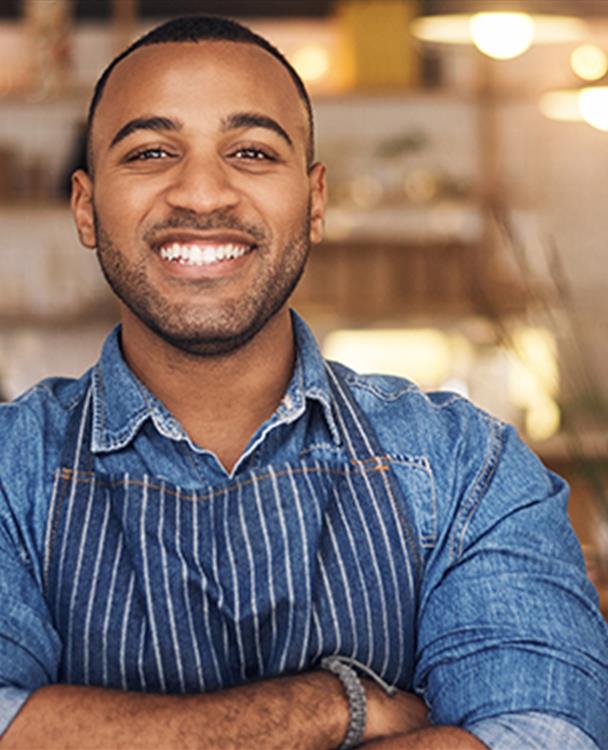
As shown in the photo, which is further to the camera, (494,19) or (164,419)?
(494,19)

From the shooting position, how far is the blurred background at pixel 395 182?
4824 millimetres

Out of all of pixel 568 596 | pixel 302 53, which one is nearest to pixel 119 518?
pixel 568 596

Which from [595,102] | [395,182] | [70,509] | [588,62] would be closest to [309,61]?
[395,182]

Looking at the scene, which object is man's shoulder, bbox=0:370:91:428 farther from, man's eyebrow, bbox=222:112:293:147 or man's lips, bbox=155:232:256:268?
man's eyebrow, bbox=222:112:293:147

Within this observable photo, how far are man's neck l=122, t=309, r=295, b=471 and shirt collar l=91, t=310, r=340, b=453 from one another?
0.02m

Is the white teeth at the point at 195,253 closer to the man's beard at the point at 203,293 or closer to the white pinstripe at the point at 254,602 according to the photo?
the man's beard at the point at 203,293

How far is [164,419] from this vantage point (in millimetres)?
1423

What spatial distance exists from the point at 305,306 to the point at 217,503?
3.47m

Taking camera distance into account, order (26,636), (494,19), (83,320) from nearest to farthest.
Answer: (26,636) < (494,19) < (83,320)

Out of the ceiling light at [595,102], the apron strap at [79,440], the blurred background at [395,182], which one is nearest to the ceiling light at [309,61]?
the blurred background at [395,182]

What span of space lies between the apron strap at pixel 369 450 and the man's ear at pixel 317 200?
6.9 inches

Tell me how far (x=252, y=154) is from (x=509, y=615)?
1.81 ft

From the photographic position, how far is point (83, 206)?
60.7 inches

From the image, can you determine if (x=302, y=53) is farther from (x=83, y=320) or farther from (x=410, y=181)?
(x=83, y=320)
